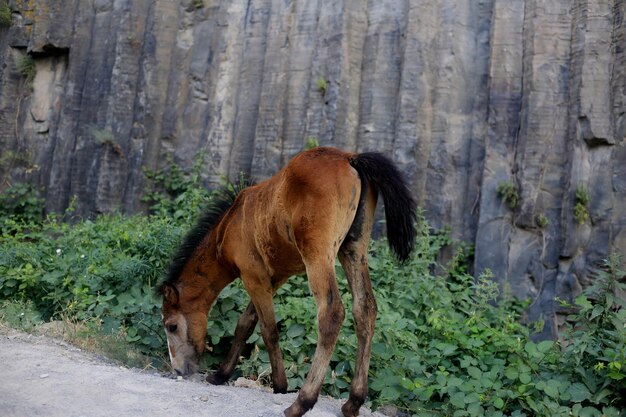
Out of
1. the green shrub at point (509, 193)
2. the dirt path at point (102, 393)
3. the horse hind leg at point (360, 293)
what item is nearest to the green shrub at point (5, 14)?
the dirt path at point (102, 393)

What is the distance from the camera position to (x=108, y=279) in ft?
23.1

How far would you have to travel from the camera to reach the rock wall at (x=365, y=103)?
7.87 meters

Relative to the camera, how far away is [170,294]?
5922 millimetres

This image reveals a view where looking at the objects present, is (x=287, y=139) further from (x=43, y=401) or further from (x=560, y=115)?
(x=43, y=401)

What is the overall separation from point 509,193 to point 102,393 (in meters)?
5.41

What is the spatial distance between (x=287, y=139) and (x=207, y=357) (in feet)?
13.6

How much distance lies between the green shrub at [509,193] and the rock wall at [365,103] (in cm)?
7

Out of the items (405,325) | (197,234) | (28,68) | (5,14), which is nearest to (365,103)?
(197,234)

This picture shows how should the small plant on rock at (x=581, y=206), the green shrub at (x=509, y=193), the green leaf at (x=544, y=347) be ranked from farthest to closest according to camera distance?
1. the green shrub at (x=509, y=193)
2. the small plant on rock at (x=581, y=206)
3. the green leaf at (x=544, y=347)

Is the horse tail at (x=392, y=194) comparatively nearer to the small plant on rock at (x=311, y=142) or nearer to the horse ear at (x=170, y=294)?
the horse ear at (x=170, y=294)

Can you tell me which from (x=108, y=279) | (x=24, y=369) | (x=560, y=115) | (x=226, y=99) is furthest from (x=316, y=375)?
(x=226, y=99)

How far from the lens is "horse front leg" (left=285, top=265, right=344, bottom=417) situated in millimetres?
4594

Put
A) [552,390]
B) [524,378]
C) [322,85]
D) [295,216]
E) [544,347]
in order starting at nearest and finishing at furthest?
1. [295,216]
2. [552,390]
3. [524,378]
4. [544,347]
5. [322,85]

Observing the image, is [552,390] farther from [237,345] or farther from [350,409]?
[237,345]
